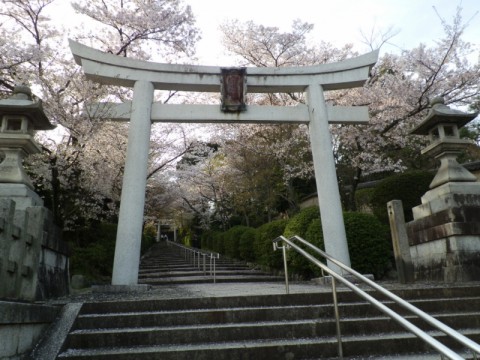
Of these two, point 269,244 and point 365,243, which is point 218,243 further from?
point 365,243

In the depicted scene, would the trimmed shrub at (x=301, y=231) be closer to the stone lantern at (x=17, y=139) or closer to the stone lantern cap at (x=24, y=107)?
the stone lantern at (x=17, y=139)

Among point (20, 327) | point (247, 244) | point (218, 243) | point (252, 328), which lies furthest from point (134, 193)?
point (218, 243)

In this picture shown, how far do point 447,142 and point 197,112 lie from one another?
17.1 feet

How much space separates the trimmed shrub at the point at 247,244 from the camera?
13.3 m

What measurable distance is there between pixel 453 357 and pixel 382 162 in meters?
12.1

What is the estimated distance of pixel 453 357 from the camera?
1.57m

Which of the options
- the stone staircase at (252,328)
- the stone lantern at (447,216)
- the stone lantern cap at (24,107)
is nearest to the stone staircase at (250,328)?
the stone staircase at (252,328)

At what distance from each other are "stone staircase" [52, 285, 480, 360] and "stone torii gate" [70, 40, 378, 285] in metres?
2.81

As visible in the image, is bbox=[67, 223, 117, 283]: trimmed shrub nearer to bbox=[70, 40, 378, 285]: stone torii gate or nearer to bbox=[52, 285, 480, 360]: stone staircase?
bbox=[70, 40, 378, 285]: stone torii gate

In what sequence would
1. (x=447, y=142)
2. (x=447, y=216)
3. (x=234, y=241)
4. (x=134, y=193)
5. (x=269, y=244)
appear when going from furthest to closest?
1. (x=234, y=241)
2. (x=269, y=244)
3. (x=134, y=193)
4. (x=447, y=142)
5. (x=447, y=216)

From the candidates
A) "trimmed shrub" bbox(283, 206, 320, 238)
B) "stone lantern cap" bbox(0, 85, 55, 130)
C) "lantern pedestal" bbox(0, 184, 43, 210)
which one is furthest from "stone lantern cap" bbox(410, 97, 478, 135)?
"lantern pedestal" bbox(0, 184, 43, 210)

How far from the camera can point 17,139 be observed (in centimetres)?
509

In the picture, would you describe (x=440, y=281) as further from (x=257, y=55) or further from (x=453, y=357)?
(x=257, y=55)

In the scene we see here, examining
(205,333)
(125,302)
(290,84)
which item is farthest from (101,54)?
(205,333)
